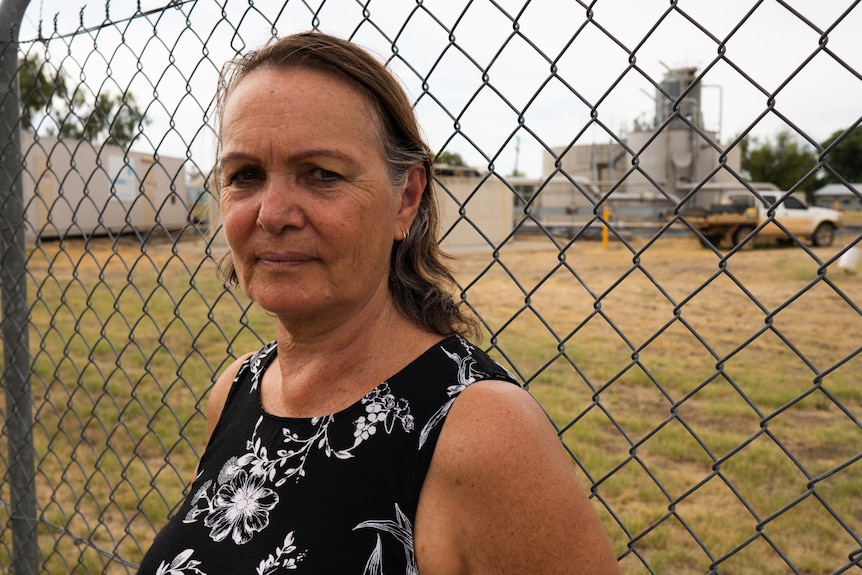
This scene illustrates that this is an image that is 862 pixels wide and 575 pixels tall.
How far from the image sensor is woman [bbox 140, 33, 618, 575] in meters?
1.15

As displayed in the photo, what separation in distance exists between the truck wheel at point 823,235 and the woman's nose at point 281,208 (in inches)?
871

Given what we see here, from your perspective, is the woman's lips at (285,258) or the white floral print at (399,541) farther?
the woman's lips at (285,258)

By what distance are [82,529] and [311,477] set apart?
3203mm

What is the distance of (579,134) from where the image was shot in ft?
4.63

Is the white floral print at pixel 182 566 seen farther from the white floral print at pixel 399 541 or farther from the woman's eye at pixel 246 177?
the woman's eye at pixel 246 177

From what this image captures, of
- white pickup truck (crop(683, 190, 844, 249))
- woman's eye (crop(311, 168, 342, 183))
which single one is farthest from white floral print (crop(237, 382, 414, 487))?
white pickup truck (crop(683, 190, 844, 249))

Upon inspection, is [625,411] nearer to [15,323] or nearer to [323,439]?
[15,323]

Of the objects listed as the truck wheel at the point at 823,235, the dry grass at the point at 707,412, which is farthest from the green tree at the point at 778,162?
the dry grass at the point at 707,412

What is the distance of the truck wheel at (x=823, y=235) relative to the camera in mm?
20297

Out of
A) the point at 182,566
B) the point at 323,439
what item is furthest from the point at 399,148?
the point at 182,566

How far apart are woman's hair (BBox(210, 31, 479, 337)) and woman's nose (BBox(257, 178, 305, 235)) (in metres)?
0.20

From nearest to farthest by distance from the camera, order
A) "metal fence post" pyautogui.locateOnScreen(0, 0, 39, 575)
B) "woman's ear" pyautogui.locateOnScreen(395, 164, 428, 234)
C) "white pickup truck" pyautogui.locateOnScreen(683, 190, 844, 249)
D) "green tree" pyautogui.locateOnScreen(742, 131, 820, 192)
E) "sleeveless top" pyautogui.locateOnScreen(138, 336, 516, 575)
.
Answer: "sleeveless top" pyautogui.locateOnScreen(138, 336, 516, 575), "woman's ear" pyautogui.locateOnScreen(395, 164, 428, 234), "metal fence post" pyautogui.locateOnScreen(0, 0, 39, 575), "white pickup truck" pyautogui.locateOnScreen(683, 190, 844, 249), "green tree" pyautogui.locateOnScreen(742, 131, 820, 192)

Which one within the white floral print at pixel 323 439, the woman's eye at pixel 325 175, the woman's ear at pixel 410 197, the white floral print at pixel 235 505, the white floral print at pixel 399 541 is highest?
the woman's eye at pixel 325 175

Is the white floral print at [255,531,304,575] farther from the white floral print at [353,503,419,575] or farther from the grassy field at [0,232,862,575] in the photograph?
the grassy field at [0,232,862,575]
